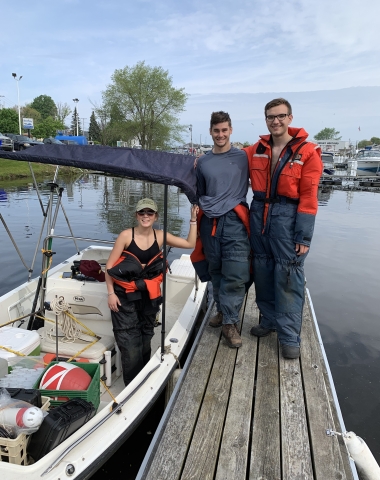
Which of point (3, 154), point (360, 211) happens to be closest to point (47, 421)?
point (3, 154)

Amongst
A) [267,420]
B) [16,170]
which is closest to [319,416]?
[267,420]

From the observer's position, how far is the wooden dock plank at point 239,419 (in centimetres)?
219

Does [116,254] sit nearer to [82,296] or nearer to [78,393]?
[82,296]

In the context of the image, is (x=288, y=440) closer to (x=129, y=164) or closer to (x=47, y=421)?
(x=47, y=421)

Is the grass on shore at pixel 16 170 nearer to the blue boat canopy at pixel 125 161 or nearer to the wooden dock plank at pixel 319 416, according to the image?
the blue boat canopy at pixel 125 161

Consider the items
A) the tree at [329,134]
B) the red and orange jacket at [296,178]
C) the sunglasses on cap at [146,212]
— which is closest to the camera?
the red and orange jacket at [296,178]

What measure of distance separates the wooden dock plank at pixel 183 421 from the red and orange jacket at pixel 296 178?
1.25 meters

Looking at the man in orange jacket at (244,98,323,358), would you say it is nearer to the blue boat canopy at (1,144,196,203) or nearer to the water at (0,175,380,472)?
the blue boat canopy at (1,144,196,203)

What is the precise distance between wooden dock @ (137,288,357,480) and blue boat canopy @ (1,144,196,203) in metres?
1.48

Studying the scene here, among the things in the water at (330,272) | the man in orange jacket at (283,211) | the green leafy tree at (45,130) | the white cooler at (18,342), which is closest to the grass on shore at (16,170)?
the water at (330,272)

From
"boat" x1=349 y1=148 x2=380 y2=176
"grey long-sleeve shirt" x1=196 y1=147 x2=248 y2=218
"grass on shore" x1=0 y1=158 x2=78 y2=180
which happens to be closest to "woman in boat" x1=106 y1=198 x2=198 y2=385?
"grey long-sleeve shirt" x1=196 y1=147 x2=248 y2=218

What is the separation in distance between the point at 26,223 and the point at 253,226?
34.1 feet

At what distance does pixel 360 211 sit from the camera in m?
17.9

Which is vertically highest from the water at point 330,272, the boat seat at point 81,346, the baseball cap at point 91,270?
the baseball cap at point 91,270
